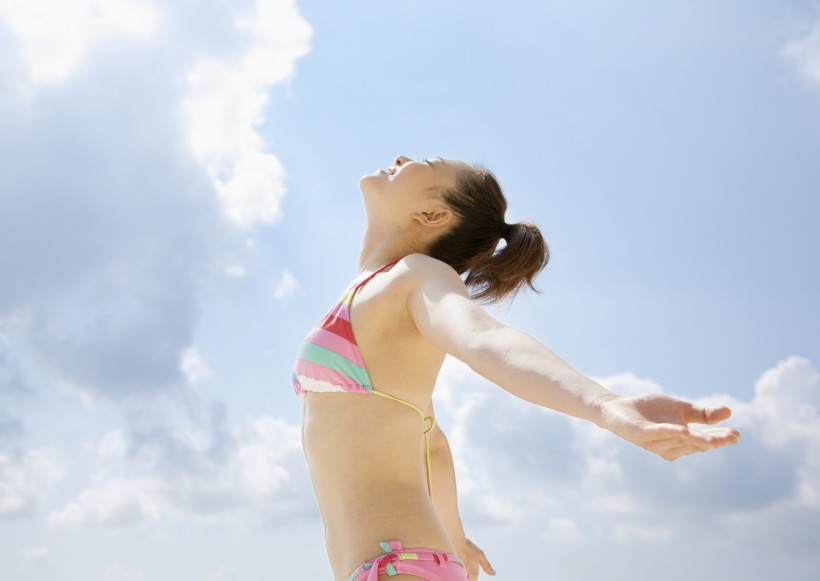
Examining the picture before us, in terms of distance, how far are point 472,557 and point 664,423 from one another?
2570mm

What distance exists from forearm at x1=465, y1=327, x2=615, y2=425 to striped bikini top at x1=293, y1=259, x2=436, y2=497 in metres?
0.93

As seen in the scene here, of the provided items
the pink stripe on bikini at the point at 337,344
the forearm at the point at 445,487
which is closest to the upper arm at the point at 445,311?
the pink stripe on bikini at the point at 337,344

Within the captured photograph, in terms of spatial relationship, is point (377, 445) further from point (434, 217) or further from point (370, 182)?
point (370, 182)

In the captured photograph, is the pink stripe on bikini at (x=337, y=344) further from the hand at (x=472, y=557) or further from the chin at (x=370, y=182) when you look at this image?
the hand at (x=472, y=557)

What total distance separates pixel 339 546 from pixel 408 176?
178 cm

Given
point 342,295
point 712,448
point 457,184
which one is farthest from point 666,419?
point 457,184

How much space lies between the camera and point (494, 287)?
176 inches

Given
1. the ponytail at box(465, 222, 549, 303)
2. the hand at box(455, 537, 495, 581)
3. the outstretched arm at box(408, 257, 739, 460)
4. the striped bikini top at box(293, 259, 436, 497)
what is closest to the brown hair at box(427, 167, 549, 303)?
the ponytail at box(465, 222, 549, 303)

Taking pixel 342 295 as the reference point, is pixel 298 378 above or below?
below

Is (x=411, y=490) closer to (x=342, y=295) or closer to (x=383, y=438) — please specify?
(x=383, y=438)

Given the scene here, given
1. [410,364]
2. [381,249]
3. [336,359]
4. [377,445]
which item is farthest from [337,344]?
[381,249]

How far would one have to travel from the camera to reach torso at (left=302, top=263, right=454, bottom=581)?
326cm

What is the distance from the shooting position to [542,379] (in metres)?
2.35

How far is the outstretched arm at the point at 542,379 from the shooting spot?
1980 mm
